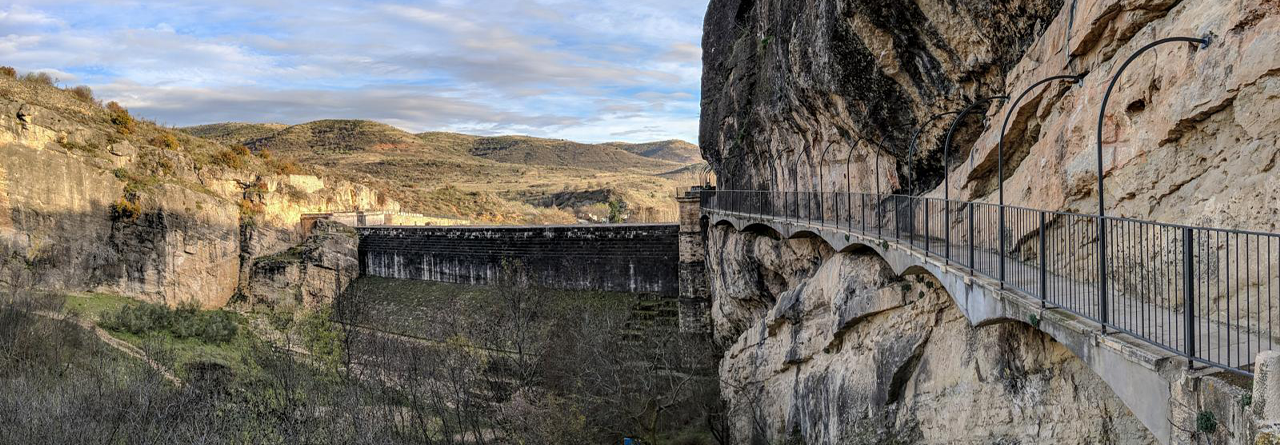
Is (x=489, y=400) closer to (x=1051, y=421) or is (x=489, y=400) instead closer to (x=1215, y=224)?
(x=1051, y=421)

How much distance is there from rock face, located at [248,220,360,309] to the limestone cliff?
91 centimetres

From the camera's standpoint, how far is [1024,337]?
286 inches

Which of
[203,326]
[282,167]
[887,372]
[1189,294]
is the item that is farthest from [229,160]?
[1189,294]

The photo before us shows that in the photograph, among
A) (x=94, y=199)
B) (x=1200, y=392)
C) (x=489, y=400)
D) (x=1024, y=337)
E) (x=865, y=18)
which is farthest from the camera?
(x=94, y=199)

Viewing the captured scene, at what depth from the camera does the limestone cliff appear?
3072cm

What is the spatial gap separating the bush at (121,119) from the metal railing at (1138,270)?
38.0m

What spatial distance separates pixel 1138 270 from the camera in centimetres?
596

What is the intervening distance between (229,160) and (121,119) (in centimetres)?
557

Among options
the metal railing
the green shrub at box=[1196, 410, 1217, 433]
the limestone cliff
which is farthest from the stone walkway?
the limestone cliff

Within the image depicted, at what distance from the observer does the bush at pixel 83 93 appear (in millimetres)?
39656

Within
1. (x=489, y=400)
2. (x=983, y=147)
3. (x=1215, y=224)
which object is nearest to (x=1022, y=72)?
(x=983, y=147)

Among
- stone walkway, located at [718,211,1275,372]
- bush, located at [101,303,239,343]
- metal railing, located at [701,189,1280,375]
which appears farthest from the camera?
bush, located at [101,303,239,343]

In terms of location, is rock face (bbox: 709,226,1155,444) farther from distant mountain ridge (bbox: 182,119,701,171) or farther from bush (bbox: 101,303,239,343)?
distant mountain ridge (bbox: 182,119,701,171)

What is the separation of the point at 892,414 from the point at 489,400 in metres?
13.0
